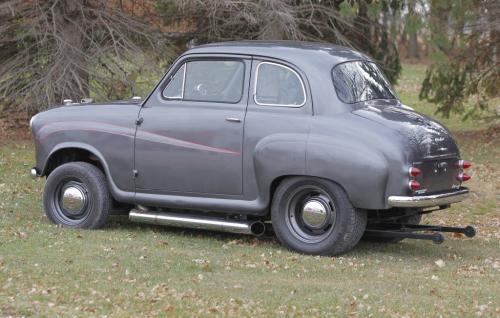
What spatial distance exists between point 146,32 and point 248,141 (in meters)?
8.36

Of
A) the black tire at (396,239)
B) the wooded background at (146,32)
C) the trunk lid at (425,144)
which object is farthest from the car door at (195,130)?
the wooded background at (146,32)

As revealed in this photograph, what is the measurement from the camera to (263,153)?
29.9 ft

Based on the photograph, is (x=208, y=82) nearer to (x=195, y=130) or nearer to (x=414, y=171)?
(x=195, y=130)

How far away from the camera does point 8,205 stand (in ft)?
37.8

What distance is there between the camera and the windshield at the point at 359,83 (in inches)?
367

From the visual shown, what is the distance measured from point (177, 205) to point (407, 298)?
2991 mm

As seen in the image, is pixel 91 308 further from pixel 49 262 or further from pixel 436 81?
pixel 436 81

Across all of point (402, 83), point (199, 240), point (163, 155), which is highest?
point (163, 155)

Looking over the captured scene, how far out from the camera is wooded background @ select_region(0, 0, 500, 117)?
1652 centimetres

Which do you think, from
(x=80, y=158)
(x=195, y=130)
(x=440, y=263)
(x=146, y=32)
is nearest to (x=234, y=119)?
(x=195, y=130)

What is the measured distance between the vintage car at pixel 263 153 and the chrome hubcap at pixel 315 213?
12mm

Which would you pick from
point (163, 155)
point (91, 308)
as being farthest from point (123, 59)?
point (91, 308)

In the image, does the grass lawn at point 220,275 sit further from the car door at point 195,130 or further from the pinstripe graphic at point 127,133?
the pinstripe graphic at point 127,133

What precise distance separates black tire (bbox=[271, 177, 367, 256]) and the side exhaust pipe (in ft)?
1.10
